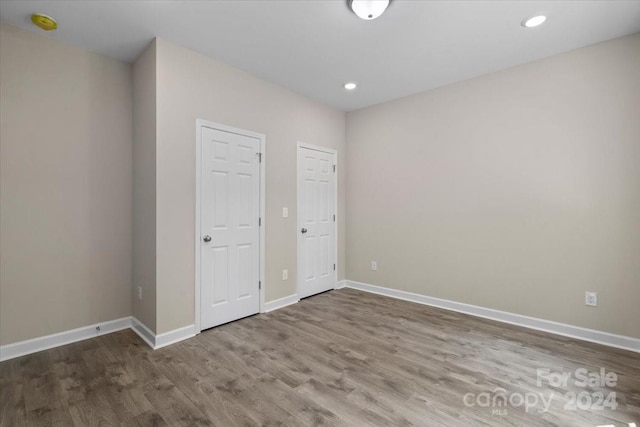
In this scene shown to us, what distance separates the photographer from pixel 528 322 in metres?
3.09

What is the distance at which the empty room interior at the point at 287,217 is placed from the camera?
80.7 inches

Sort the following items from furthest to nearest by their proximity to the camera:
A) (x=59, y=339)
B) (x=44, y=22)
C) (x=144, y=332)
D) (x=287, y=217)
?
(x=287, y=217)
(x=144, y=332)
(x=59, y=339)
(x=44, y=22)

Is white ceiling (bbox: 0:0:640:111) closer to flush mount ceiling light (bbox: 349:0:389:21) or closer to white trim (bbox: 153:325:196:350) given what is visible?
flush mount ceiling light (bbox: 349:0:389:21)

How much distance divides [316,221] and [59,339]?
3.04m

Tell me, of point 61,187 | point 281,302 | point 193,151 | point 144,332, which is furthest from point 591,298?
point 61,187

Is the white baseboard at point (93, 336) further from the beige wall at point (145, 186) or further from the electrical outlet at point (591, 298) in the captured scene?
the electrical outlet at point (591, 298)

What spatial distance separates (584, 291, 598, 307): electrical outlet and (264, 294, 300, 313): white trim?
3119 mm

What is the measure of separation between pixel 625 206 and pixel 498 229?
103 cm

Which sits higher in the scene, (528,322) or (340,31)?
(340,31)

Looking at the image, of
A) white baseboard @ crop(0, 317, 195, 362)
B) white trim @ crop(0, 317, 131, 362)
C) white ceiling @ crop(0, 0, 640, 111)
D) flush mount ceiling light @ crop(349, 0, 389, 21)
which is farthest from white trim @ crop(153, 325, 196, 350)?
flush mount ceiling light @ crop(349, 0, 389, 21)

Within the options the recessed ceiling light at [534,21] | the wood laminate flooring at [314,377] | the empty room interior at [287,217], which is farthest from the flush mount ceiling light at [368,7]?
the wood laminate flooring at [314,377]

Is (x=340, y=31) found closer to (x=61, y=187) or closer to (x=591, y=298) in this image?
(x=61, y=187)

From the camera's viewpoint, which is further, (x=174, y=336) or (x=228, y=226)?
(x=228, y=226)

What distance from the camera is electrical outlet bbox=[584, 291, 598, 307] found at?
2748mm
